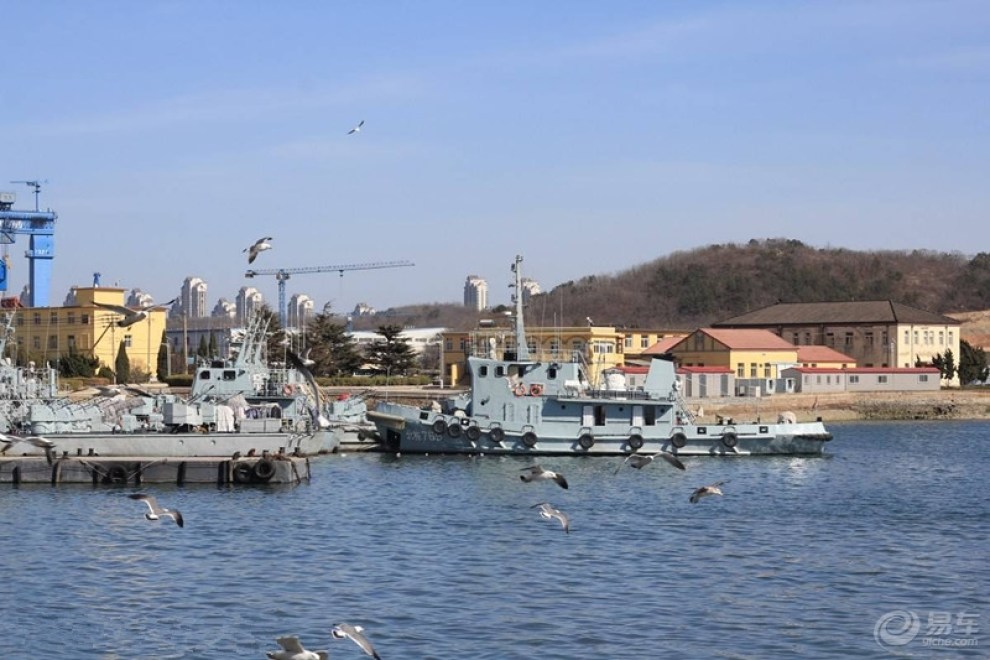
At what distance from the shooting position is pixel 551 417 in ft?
170

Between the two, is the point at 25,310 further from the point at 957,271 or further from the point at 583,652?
the point at 957,271

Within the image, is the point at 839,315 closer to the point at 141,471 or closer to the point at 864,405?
the point at 864,405

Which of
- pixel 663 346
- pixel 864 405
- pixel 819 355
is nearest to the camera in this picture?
pixel 864 405

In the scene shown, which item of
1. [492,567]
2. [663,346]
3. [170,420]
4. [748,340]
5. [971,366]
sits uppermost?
[748,340]

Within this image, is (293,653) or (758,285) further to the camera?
(758,285)

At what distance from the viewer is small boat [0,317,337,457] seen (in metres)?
44.7

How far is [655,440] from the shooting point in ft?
171

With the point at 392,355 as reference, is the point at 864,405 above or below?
below

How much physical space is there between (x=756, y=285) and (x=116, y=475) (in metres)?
140

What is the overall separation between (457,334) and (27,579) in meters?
66.6

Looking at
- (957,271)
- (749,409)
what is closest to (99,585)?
(749,409)

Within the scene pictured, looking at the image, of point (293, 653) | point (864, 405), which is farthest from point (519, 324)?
point (864, 405)

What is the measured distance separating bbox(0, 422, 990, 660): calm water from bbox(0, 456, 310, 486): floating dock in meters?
0.79

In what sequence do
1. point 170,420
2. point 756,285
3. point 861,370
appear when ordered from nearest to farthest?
point 170,420 → point 861,370 → point 756,285
